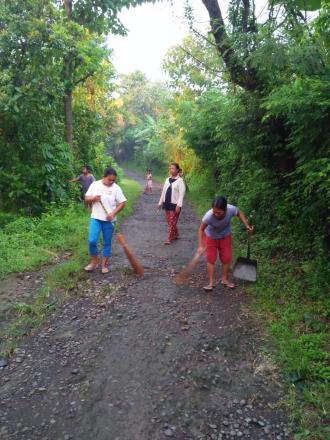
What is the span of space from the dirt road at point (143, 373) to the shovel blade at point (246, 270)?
382 mm

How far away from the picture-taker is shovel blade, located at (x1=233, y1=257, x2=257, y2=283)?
593cm

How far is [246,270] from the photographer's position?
19.5 ft

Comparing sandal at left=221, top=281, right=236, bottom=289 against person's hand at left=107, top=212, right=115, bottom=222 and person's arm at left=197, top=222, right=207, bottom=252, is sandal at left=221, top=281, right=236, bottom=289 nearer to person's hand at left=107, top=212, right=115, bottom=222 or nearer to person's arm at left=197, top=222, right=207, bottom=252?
person's arm at left=197, top=222, right=207, bottom=252

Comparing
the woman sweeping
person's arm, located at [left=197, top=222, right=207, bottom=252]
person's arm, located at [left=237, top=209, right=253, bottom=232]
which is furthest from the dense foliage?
person's arm, located at [left=237, top=209, right=253, bottom=232]

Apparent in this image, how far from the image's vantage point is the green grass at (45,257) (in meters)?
4.93

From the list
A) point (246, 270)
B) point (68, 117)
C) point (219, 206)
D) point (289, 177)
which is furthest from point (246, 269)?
point (68, 117)

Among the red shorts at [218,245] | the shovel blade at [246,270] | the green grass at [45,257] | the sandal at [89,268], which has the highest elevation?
the red shorts at [218,245]

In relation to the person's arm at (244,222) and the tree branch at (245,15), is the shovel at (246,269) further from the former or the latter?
the tree branch at (245,15)

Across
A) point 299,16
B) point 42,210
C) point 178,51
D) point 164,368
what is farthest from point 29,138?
point 178,51

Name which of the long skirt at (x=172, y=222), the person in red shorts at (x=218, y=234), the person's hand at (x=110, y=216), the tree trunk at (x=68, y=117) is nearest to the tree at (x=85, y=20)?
the tree trunk at (x=68, y=117)

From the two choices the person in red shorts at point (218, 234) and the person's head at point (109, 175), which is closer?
the person in red shorts at point (218, 234)

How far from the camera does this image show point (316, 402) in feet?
11.1

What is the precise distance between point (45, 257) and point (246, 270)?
3.79 metres

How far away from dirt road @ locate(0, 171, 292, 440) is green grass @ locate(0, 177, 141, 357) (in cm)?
25
